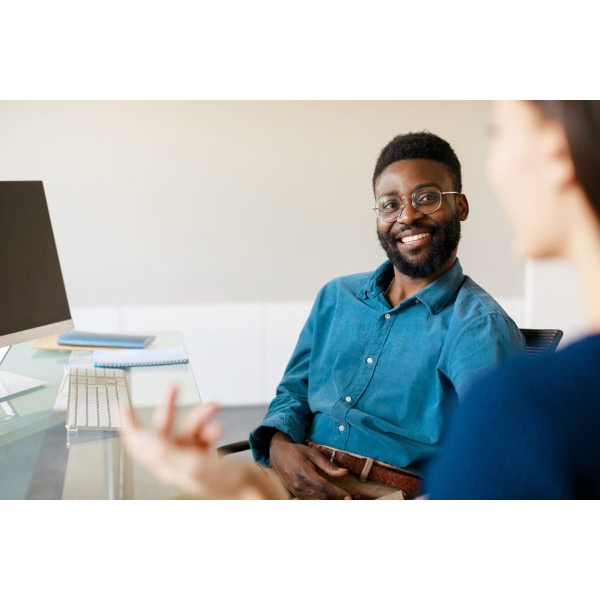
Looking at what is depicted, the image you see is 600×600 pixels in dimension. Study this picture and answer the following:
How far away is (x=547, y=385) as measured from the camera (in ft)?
1.30

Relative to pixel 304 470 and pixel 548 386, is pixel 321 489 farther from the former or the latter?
pixel 548 386

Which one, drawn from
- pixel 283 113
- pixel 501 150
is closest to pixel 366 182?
pixel 283 113

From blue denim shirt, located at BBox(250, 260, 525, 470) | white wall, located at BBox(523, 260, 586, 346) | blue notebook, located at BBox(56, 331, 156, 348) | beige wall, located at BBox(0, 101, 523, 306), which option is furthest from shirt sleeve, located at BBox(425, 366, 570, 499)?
white wall, located at BBox(523, 260, 586, 346)

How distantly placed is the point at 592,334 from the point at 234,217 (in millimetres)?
→ 2660

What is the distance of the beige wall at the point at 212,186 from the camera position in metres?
2.91

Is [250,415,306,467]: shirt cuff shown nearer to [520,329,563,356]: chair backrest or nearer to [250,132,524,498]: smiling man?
[250,132,524,498]: smiling man

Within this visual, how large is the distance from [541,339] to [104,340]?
0.94 metres

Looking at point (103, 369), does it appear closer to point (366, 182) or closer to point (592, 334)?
point (592, 334)

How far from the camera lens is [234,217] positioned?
3.02 metres

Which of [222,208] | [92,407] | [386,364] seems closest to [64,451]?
[92,407]

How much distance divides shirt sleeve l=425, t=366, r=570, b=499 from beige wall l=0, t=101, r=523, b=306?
267 centimetres

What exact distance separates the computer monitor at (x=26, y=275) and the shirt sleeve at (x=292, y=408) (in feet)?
1.41
